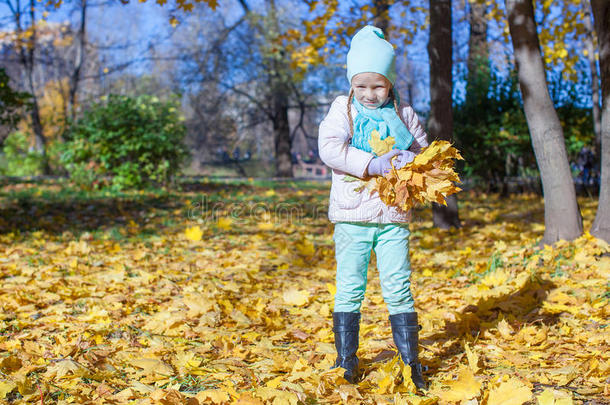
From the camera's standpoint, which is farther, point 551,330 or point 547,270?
point 547,270

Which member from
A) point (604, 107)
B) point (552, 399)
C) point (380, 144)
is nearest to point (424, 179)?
point (380, 144)

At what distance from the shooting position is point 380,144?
7.66 feet

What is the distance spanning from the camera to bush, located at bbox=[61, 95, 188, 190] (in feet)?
36.2

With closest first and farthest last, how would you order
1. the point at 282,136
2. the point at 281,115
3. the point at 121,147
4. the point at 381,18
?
1. the point at 381,18
2. the point at 121,147
3. the point at 282,136
4. the point at 281,115

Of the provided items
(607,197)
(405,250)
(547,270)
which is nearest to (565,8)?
(607,197)

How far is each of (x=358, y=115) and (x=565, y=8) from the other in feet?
36.9

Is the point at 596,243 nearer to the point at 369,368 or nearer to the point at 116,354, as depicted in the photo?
the point at 369,368

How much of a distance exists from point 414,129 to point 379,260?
2.12 ft

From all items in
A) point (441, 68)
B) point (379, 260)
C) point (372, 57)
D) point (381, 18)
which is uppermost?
point (381, 18)

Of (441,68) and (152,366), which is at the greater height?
(441,68)

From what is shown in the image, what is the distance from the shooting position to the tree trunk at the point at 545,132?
15.5 ft

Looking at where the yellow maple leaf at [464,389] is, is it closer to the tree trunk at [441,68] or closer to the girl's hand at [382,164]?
the girl's hand at [382,164]

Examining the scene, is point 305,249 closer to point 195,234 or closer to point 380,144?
point 195,234

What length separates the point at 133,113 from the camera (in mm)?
11508
